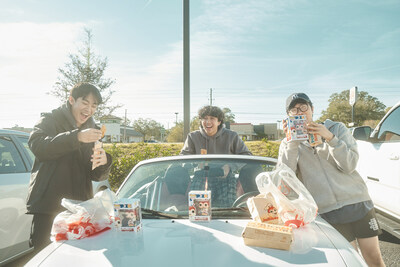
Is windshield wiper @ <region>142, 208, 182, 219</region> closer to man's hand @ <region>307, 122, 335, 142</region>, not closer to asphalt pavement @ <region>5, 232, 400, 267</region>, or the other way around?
man's hand @ <region>307, 122, 335, 142</region>

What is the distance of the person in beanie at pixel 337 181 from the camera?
2.26m

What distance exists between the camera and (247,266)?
1529mm

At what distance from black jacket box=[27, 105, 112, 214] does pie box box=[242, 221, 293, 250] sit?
1300mm

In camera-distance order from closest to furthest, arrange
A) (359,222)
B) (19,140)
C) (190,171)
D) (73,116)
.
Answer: (359,222) < (73,116) < (190,171) < (19,140)

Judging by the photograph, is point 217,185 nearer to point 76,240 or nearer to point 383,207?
point 76,240

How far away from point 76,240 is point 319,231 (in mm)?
1554

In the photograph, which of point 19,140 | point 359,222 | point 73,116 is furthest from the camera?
point 19,140

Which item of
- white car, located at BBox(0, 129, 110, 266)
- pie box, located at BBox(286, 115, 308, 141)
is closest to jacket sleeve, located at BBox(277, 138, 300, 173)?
pie box, located at BBox(286, 115, 308, 141)

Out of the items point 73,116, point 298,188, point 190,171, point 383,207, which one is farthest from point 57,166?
A: point 383,207

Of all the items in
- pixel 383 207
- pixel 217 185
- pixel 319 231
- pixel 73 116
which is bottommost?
pixel 383 207

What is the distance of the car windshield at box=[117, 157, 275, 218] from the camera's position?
2436 millimetres

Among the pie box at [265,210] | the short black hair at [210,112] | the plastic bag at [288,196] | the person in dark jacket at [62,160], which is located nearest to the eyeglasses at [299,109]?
the plastic bag at [288,196]

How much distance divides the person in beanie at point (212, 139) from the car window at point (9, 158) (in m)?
1.98

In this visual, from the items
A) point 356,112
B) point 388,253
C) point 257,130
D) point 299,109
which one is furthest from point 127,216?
point 257,130
